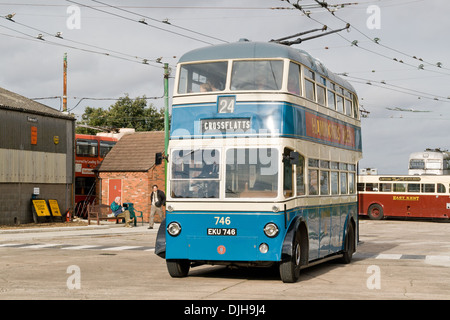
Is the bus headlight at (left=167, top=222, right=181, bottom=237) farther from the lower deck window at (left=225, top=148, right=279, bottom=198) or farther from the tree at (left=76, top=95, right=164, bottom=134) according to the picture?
the tree at (left=76, top=95, right=164, bottom=134)

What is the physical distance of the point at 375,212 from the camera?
50469 mm

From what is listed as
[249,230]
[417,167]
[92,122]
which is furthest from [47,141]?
[92,122]

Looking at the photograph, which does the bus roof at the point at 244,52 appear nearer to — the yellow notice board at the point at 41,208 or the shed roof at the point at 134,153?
the yellow notice board at the point at 41,208

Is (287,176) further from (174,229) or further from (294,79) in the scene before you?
(174,229)

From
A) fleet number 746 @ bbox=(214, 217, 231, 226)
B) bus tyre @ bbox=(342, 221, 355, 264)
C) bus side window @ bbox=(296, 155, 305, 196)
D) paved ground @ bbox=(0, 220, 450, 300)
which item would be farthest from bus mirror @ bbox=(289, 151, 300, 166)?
bus tyre @ bbox=(342, 221, 355, 264)

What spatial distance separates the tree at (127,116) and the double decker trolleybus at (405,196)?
3031cm

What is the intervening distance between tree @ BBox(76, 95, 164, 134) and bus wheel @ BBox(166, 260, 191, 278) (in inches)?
2441

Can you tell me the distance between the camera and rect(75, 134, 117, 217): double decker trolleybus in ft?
137

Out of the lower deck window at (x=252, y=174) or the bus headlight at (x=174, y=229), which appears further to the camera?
the bus headlight at (x=174, y=229)

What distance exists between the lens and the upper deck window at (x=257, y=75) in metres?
13.3

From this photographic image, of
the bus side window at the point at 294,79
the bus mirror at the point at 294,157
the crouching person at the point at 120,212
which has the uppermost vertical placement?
the bus side window at the point at 294,79

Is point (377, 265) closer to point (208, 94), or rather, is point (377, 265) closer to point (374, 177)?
point (208, 94)

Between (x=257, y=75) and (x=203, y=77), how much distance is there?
0.99 meters

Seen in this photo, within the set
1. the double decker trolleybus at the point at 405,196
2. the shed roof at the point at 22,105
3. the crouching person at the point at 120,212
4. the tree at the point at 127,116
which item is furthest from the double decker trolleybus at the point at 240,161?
the tree at the point at 127,116
